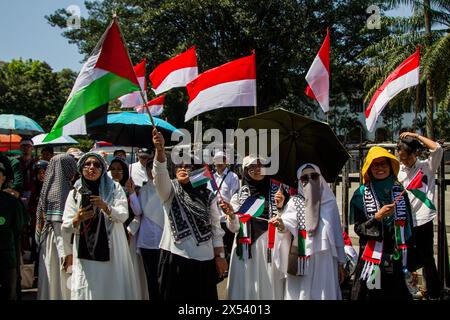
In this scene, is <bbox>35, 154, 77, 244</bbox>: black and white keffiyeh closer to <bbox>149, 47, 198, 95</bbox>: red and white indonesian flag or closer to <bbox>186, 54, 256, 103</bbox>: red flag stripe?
<bbox>186, 54, 256, 103</bbox>: red flag stripe

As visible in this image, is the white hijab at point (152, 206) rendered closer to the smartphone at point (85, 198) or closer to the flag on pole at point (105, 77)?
the smartphone at point (85, 198)

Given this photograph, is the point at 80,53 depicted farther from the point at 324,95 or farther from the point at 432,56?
the point at 324,95

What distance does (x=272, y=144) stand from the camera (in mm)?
5043

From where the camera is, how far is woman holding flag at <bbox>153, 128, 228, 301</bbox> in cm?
443

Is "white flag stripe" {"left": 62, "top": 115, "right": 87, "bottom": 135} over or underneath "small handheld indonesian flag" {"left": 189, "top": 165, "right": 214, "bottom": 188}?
over

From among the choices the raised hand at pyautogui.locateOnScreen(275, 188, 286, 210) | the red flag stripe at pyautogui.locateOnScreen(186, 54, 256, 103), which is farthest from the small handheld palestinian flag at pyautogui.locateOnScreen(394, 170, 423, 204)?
the red flag stripe at pyautogui.locateOnScreen(186, 54, 256, 103)

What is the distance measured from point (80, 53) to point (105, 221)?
23.2m

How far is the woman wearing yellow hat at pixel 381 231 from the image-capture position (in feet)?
14.4

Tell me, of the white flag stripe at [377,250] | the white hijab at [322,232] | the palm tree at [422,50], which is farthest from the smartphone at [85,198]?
the palm tree at [422,50]

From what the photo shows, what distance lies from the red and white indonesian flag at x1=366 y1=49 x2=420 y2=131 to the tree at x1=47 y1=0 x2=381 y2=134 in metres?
16.6

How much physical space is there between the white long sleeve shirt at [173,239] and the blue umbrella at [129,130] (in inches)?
70.1

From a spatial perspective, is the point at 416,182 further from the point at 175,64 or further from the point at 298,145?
the point at 175,64

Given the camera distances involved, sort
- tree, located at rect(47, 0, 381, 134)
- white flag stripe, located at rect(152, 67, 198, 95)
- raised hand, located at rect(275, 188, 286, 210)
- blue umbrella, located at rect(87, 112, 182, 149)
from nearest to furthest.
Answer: raised hand, located at rect(275, 188, 286, 210) < blue umbrella, located at rect(87, 112, 182, 149) < white flag stripe, located at rect(152, 67, 198, 95) < tree, located at rect(47, 0, 381, 134)

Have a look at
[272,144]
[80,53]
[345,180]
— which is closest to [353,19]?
[80,53]
